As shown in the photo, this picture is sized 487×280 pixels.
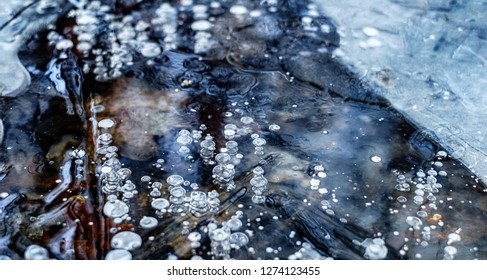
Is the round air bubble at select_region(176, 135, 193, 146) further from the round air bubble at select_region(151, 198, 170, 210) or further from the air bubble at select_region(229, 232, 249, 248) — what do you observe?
the air bubble at select_region(229, 232, 249, 248)

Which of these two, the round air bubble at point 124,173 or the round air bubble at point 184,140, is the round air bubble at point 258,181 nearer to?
the round air bubble at point 184,140

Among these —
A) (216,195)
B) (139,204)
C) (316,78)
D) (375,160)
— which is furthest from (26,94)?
(375,160)

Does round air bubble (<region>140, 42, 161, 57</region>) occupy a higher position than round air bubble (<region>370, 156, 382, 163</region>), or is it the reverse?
round air bubble (<region>370, 156, 382, 163</region>)

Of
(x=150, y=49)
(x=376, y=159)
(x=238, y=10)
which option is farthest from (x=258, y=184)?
(x=238, y=10)

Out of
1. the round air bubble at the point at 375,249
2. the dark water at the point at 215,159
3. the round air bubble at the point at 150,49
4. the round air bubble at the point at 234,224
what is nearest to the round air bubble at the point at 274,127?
the dark water at the point at 215,159

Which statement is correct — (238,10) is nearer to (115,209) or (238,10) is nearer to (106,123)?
(106,123)

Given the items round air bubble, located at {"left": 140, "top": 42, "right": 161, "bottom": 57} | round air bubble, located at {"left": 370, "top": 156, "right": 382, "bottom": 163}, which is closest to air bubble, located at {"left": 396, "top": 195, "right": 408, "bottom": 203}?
round air bubble, located at {"left": 370, "top": 156, "right": 382, "bottom": 163}
